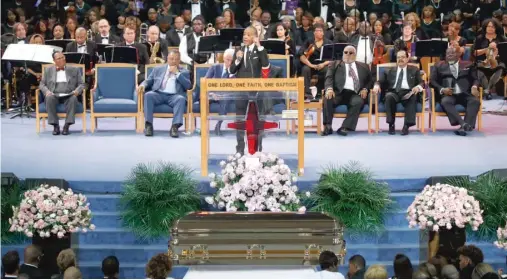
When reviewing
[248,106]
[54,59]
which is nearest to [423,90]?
[248,106]

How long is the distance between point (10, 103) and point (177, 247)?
811 cm

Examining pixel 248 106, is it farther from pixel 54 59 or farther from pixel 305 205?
pixel 54 59

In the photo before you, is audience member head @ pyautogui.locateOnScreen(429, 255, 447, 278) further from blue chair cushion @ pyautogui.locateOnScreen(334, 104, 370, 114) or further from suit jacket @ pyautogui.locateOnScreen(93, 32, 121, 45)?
suit jacket @ pyautogui.locateOnScreen(93, 32, 121, 45)

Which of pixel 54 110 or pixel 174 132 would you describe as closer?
pixel 174 132

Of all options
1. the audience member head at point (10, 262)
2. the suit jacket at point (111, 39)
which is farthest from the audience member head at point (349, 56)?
the audience member head at point (10, 262)

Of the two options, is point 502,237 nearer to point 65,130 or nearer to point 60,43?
point 65,130

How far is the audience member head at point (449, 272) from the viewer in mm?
8039

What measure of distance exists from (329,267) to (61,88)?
6.43m

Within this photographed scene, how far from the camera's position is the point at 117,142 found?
43.1ft

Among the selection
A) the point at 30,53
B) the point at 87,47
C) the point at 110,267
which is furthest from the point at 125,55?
the point at 110,267

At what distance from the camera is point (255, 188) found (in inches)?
389

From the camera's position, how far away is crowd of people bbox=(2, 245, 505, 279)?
7.79m

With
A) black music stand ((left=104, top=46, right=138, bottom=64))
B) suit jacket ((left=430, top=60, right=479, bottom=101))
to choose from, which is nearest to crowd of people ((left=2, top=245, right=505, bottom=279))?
suit jacket ((left=430, top=60, right=479, bottom=101))

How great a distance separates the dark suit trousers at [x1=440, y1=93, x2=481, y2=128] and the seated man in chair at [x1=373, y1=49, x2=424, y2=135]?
1.18 ft
